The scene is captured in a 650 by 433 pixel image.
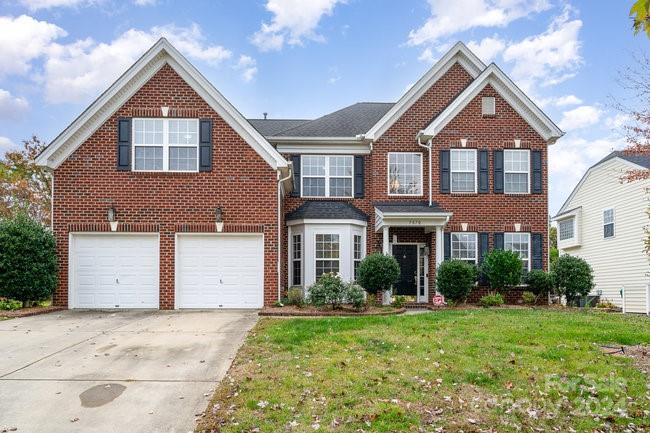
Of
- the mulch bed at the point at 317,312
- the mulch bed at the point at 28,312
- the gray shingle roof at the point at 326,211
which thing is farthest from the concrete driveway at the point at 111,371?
the gray shingle roof at the point at 326,211

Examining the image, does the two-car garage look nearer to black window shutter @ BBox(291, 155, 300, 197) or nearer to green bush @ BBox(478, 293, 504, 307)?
black window shutter @ BBox(291, 155, 300, 197)

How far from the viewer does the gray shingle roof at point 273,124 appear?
20.7 m

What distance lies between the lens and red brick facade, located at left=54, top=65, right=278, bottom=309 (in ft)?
47.1

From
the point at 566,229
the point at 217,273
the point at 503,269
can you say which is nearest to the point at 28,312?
the point at 217,273

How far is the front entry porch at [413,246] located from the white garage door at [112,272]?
705 centimetres

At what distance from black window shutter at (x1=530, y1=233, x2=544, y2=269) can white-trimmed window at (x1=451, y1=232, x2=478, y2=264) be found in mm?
1943

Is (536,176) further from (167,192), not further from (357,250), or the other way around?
(167,192)

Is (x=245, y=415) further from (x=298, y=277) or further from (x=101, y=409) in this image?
(x=298, y=277)

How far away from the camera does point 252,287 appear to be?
14547mm

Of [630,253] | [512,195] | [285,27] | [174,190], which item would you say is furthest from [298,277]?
[630,253]

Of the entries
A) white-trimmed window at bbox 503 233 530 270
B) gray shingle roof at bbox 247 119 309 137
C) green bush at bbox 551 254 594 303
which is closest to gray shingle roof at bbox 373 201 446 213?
white-trimmed window at bbox 503 233 530 270

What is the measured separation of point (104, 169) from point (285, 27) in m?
8.78

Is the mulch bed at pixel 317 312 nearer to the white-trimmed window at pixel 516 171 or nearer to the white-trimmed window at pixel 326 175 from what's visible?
the white-trimmed window at pixel 326 175

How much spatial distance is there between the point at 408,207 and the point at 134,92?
29.6ft
